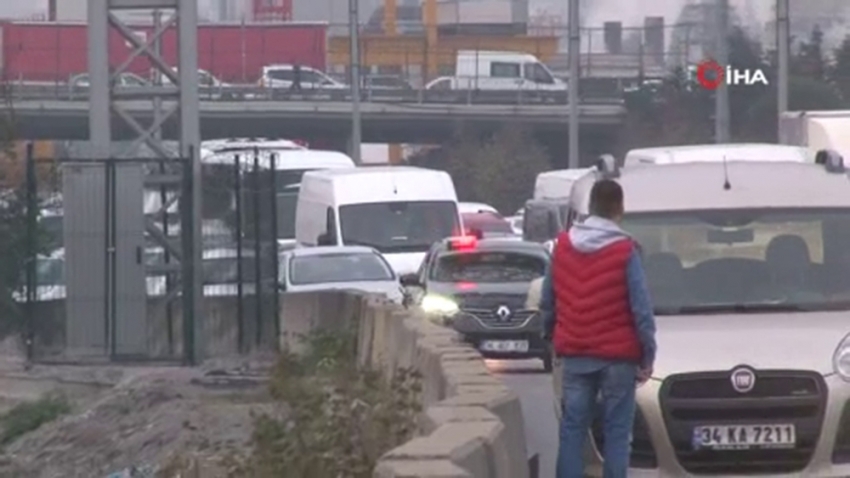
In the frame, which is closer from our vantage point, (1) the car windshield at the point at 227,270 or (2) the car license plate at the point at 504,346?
(2) the car license plate at the point at 504,346

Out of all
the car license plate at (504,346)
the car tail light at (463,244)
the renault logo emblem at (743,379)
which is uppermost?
the renault logo emblem at (743,379)

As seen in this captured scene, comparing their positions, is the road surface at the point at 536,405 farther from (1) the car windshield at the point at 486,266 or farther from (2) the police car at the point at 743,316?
(2) the police car at the point at 743,316

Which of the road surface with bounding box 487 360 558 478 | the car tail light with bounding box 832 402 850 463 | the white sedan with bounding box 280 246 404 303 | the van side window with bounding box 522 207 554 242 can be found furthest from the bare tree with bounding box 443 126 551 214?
the car tail light with bounding box 832 402 850 463

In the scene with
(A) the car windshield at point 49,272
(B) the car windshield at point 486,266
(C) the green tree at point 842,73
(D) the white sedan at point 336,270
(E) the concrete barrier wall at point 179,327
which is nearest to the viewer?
(E) the concrete barrier wall at point 179,327

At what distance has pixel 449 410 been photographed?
30.3 feet

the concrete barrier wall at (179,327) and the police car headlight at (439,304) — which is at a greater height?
the police car headlight at (439,304)

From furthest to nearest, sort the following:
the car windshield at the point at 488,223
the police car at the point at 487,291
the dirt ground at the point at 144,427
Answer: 1. the car windshield at the point at 488,223
2. the police car at the point at 487,291
3. the dirt ground at the point at 144,427

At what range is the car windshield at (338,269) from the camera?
29234mm

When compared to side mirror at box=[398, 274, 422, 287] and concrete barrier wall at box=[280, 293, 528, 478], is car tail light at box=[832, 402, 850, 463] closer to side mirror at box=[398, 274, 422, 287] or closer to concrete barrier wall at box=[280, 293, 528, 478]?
concrete barrier wall at box=[280, 293, 528, 478]

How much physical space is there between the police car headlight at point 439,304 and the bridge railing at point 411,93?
44.5 meters

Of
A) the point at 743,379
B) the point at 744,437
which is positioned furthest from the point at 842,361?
the point at 744,437

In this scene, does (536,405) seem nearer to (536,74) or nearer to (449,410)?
(449,410)

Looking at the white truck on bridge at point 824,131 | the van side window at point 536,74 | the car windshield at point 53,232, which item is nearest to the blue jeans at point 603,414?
the white truck on bridge at point 824,131

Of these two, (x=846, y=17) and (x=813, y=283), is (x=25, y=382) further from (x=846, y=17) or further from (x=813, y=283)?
(x=846, y=17)
